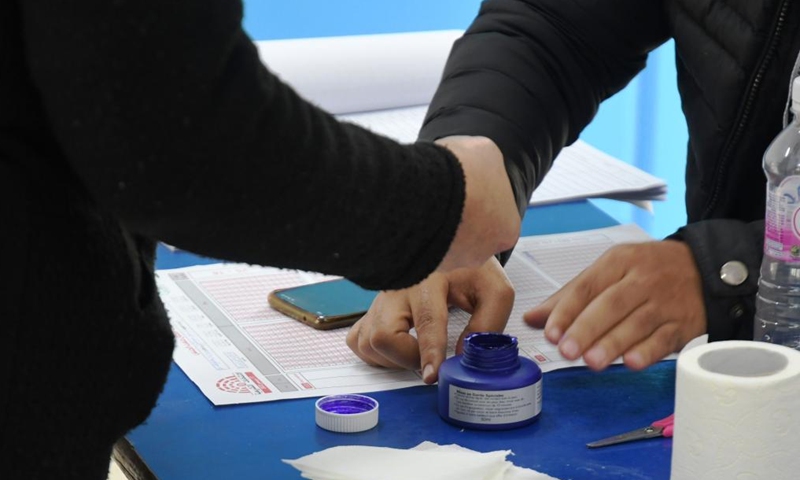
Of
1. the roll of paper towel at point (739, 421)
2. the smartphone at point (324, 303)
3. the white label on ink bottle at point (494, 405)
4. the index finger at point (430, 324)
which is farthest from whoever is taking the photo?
the smartphone at point (324, 303)

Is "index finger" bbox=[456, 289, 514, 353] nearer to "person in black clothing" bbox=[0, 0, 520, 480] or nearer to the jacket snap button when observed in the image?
the jacket snap button

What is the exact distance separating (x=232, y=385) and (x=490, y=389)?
0.83ft

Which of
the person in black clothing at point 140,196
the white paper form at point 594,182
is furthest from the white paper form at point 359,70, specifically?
the person in black clothing at point 140,196

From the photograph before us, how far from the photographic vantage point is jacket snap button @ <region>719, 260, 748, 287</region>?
1063 mm

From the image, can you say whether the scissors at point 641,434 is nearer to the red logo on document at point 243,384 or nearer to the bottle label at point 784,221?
the bottle label at point 784,221

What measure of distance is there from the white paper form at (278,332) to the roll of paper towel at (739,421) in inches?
14.5

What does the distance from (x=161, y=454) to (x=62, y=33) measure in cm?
48

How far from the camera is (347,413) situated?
99cm

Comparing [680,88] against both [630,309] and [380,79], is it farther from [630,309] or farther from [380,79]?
[380,79]

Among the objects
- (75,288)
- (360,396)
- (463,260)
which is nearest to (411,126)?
(360,396)

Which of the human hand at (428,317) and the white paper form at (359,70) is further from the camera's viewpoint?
the white paper form at (359,70)

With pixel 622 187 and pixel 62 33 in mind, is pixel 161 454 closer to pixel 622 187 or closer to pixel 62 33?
pixel 62 33

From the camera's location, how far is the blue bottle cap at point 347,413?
3.20 ft

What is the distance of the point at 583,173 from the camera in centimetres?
176
